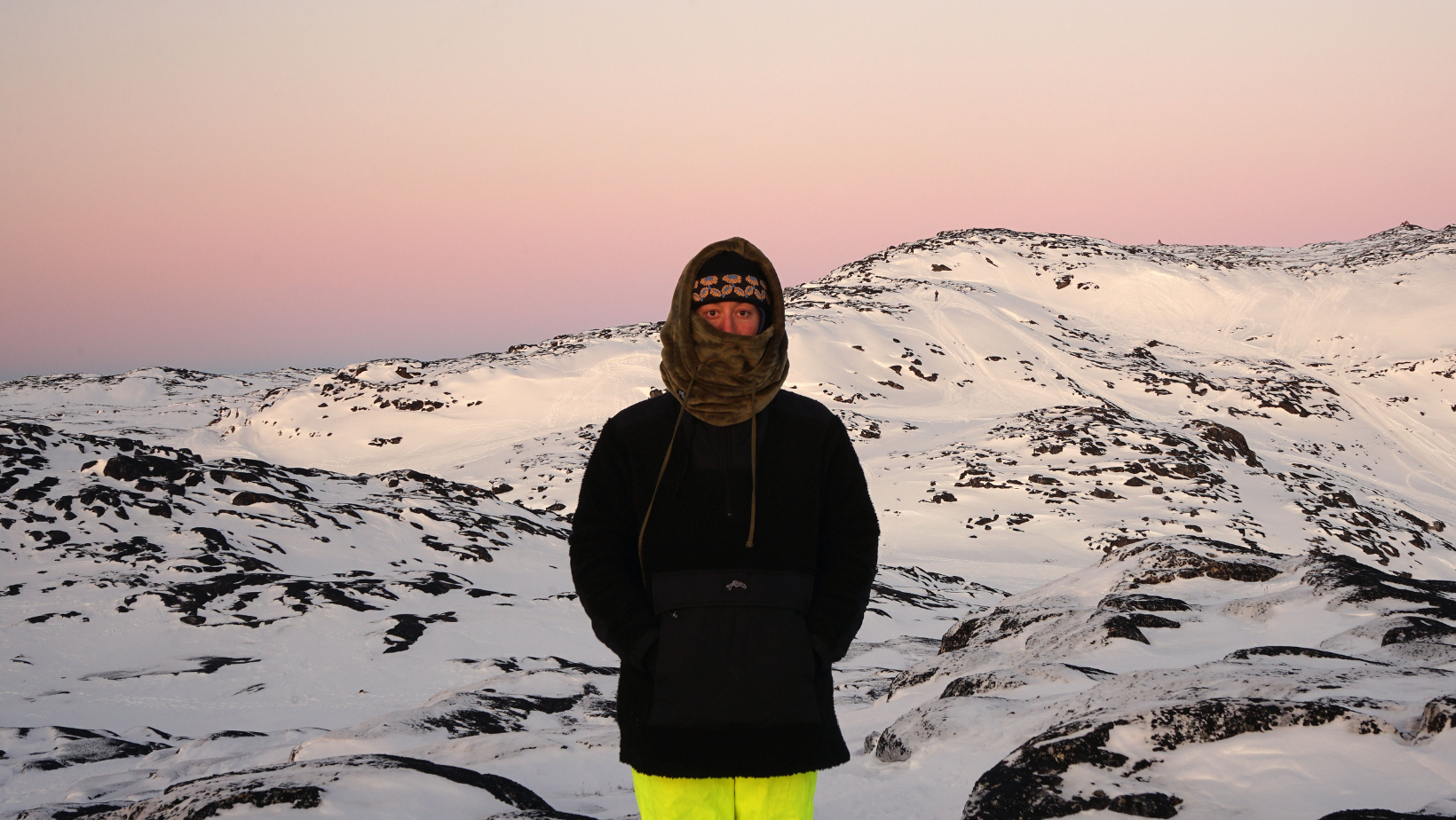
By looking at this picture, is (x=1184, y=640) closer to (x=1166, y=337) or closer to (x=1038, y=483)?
(x=1038, y=483)

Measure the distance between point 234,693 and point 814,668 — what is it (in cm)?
1281

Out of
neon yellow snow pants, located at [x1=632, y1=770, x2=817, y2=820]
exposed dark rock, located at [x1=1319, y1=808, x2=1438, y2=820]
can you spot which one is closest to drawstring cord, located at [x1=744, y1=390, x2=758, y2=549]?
neon yellow snow pants, located at [x1=632, y1=770, x2=817, y2=820]

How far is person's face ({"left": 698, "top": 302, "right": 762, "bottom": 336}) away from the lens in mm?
2998

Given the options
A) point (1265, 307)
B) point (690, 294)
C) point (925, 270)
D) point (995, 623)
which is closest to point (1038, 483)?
point (995, 623)

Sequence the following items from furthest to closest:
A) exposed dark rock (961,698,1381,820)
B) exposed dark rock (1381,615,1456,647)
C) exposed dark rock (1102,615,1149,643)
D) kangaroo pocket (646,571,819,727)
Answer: exposed dark rock (1102,615,1149,643) < exposed dark rock (1381,615,1456,647) < exposed dark rock (961,698,1381,820) < kangaroo pocket (646,571,819,727)

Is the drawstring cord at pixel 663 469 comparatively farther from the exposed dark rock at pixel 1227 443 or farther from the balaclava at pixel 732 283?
the exposed dark rock at pixel 1227 443

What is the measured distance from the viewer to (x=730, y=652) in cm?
282

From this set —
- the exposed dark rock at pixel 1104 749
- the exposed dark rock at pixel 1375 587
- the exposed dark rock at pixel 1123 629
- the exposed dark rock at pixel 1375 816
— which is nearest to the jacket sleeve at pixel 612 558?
the exposed dark rock at pixel 1104 749

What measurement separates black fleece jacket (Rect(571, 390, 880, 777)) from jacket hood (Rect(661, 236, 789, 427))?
0.10 meters

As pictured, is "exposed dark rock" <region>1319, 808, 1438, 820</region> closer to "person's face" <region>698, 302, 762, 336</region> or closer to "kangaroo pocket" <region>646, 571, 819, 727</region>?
"kangaroo pocket" <region>646, 571, 819, 727</region>

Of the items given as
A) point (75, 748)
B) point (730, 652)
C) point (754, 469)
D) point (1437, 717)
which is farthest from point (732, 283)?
point (75, 748)

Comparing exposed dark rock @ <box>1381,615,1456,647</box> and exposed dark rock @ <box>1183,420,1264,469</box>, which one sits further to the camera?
exposed dark rock @ <box>1183,420,1264,469</box>

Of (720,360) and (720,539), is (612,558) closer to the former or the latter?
(720,539)

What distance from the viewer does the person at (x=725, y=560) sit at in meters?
2.84
